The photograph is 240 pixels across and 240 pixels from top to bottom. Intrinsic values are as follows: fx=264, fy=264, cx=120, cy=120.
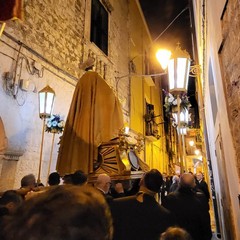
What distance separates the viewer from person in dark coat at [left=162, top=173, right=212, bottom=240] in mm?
3045

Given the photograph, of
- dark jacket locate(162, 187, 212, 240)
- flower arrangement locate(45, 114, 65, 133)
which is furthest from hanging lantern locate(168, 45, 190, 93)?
flower arrangement locate(45, 114, 65, 133)

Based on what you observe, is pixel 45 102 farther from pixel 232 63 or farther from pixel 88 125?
pixel 232 63

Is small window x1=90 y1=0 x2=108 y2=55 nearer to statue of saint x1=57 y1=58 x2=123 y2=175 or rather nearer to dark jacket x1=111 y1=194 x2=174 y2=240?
statue of saint x1=57 y1=58 x2=123 y2=175

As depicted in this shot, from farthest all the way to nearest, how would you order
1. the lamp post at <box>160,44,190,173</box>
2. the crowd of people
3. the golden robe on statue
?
1. the lamp post at <box>160,44,190,173</box>
2. the golden robe on statue
3. the crowd of people

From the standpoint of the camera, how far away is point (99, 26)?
10039 millimetres

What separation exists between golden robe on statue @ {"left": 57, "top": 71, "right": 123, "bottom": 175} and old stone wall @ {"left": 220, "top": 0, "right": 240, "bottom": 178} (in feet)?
4.91

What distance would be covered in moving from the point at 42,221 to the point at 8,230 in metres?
0.12

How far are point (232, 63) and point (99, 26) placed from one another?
853 cm

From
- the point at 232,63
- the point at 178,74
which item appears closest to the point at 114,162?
the point at 178,74

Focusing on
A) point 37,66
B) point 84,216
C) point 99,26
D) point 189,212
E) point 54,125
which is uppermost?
point 99,26

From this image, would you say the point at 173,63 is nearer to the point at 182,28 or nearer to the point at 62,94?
the point at 62,94

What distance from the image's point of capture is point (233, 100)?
7.66 feet

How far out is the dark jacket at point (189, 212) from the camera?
3.04 metres

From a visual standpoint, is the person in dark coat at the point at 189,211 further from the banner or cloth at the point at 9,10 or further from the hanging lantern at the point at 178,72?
the banner or cloth at the point at 9,10
